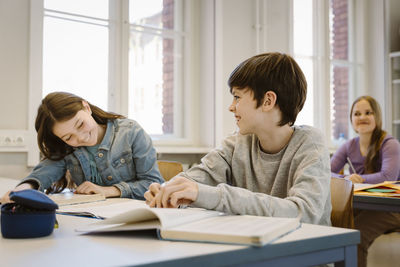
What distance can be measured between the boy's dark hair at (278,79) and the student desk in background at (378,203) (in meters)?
0.64

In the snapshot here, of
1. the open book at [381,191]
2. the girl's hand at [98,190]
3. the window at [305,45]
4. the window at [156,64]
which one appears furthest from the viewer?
the window at [305,45]

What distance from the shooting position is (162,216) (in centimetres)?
77

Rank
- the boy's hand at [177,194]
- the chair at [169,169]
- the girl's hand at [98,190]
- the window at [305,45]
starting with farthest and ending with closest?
the window at [305,45]
the chair at [169,169]
the girl's hand at [98,190]
the boy's hand at [177,194]

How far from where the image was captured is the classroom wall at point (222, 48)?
9.77 feet

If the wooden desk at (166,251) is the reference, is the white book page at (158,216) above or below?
above

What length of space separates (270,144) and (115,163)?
2.21 feet

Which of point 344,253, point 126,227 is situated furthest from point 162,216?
point 344,253

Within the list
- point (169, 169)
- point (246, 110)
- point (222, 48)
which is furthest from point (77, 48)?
point (246, 110)

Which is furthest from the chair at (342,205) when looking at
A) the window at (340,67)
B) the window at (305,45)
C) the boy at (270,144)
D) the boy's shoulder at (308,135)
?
the window at (340,67)

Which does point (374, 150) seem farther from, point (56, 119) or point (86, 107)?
point (56, 119)

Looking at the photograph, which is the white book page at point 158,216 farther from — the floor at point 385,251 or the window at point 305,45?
the window at point 305,45

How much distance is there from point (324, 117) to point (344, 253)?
415cm

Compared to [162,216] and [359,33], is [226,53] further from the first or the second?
[162,216]

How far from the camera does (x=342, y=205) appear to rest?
129cm
